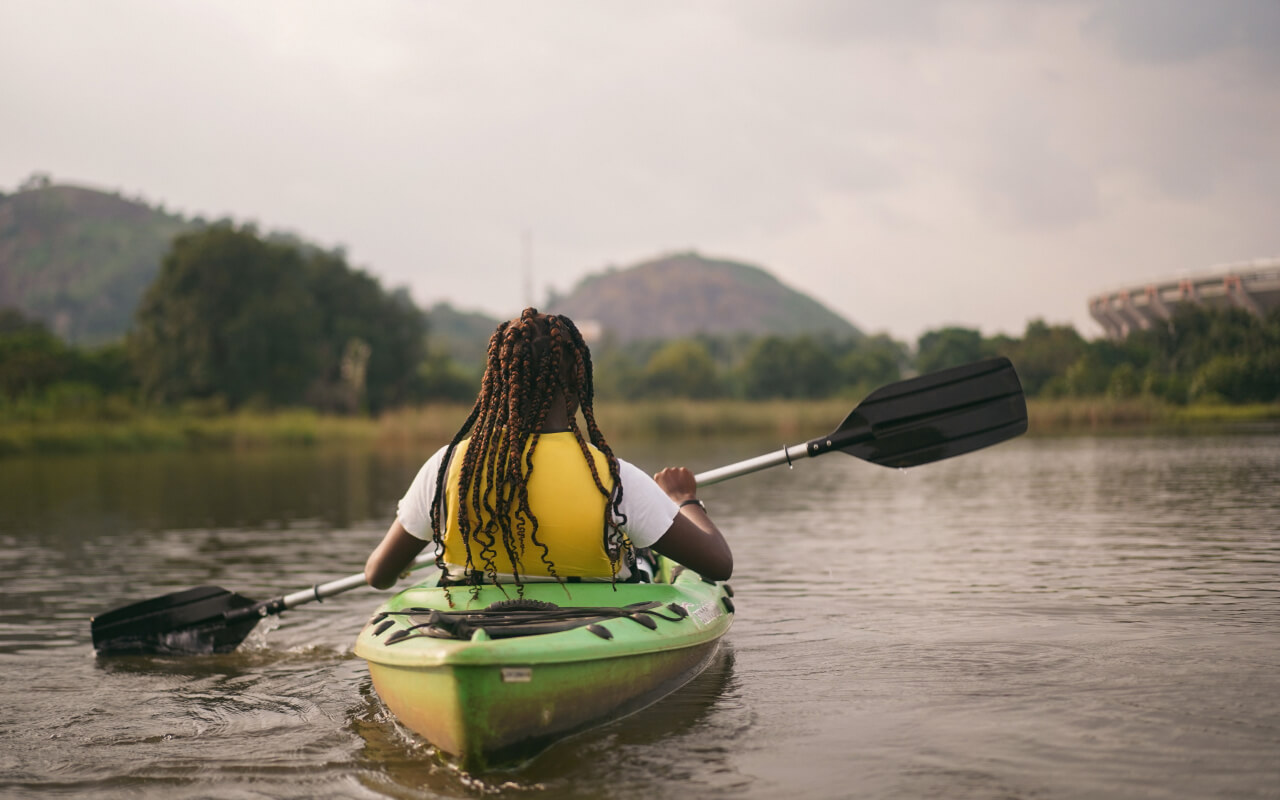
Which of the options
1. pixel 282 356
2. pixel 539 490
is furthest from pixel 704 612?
pixel 282 356

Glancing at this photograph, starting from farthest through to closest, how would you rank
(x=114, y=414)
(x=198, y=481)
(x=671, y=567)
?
1. (x=114, y=414)
2. (x=198, y=481)
3. (x=671, y=567)

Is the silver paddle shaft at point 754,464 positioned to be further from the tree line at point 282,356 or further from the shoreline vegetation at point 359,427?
the shoreline vegetation at point 359,427

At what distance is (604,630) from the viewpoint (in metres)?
3.87

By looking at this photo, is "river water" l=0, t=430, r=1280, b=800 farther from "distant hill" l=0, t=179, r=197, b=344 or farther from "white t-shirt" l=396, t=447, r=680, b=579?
"distant hill" l=0, t=179, r=197, b=344

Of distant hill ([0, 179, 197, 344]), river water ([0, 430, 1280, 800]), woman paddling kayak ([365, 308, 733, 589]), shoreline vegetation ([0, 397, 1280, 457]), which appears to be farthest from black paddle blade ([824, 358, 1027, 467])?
distant hill ([0, 179, 197, 344])

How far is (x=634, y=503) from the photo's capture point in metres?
3.98

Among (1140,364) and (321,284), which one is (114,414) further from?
(1140,364)

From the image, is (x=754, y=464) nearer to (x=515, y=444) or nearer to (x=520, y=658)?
(x=515, y=444)

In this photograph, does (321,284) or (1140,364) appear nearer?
(1140,364)

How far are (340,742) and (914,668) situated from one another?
2552 millimetres

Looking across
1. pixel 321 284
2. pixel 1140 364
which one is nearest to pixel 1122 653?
pixel 1140 364

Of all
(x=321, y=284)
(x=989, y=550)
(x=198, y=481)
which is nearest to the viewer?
(x=989, y=550)

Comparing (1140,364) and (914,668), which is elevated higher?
(1140,364)

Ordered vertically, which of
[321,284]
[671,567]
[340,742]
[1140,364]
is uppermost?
[321,284]
